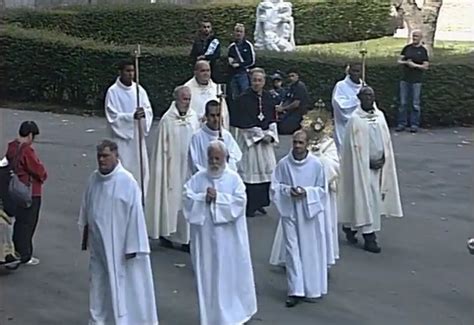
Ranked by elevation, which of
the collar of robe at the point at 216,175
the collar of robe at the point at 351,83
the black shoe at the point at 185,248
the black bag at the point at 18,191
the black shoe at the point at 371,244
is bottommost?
the black shoe at the point at 371,244

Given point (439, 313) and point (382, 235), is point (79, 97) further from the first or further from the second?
point (439, 313)

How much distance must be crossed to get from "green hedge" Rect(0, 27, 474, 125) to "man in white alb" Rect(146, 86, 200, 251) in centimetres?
849

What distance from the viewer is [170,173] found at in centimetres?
1250

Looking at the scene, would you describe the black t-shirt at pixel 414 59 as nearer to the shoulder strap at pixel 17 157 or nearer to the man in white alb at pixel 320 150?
the man in white alb at pixel 320 150

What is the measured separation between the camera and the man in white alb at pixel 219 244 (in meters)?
9.35

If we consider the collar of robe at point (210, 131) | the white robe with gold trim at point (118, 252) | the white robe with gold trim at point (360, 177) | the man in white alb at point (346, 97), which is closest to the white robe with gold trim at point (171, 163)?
the collar of robe at point (210, 131)

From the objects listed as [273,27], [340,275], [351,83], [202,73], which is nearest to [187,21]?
[273,27]

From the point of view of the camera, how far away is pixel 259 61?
69.9ft

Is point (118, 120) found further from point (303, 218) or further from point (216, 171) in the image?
point (216, 171)

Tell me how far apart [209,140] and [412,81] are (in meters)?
9.94

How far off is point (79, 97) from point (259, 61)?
3558mm

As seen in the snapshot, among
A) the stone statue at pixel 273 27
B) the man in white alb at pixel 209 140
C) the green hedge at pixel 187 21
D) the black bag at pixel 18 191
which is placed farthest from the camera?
the green hedge at pixel 187 21

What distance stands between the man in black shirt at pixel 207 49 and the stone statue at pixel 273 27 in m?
4.64

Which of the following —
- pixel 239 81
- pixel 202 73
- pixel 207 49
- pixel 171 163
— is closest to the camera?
Result: pixel 171 163
